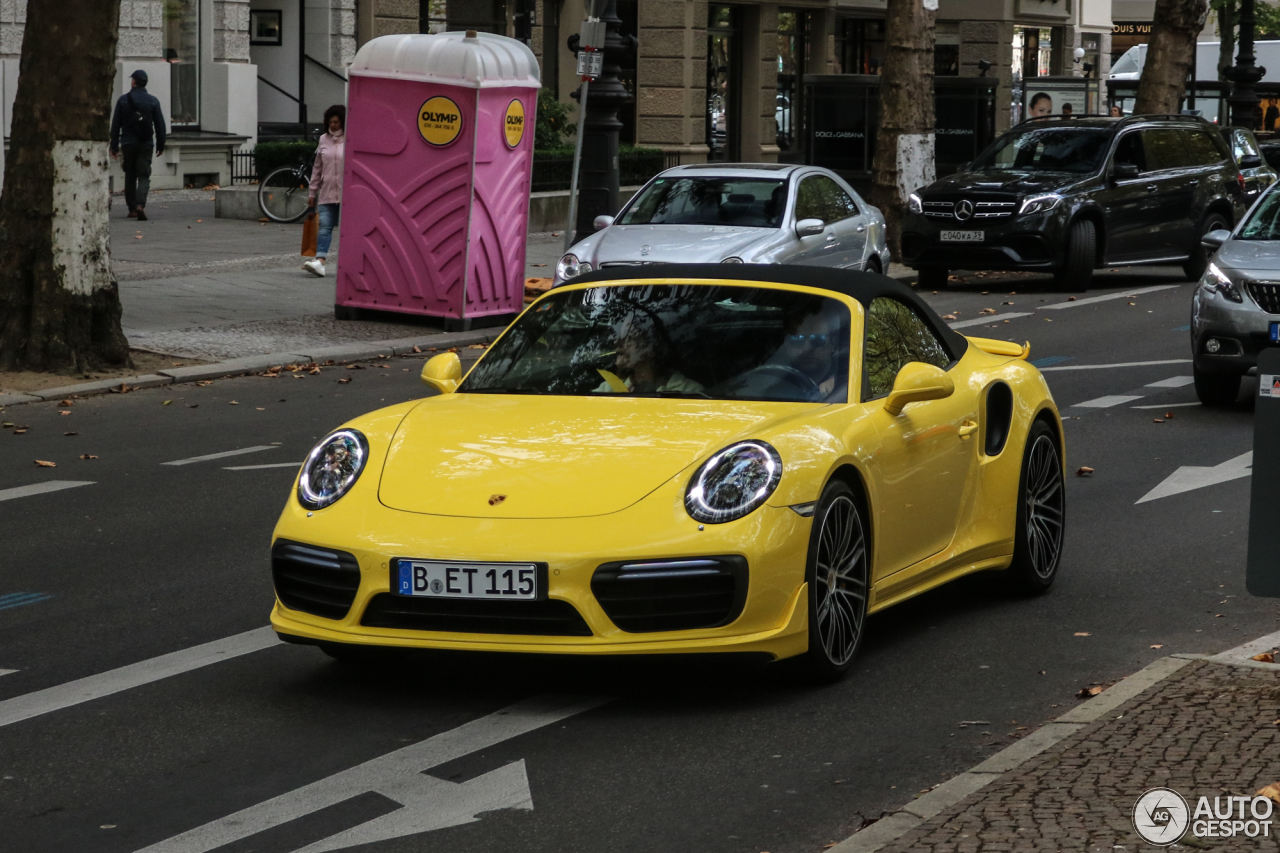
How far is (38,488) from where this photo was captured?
10.2 m

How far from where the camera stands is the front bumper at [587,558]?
5789 mm

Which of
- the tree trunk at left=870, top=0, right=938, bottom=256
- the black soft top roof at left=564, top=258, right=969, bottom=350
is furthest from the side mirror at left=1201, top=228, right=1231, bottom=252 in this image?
the tree trunk at left=870, top=0, right=938, bottom=256

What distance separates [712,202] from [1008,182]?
5.36 meters

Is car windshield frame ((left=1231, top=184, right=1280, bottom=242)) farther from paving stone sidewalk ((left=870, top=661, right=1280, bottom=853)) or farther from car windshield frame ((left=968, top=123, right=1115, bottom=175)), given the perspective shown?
car windshield frame ((left=968, top=123, right=1115, bottom=175))

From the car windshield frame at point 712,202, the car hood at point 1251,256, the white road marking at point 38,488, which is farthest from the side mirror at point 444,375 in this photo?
the car windshield frame at point 712,202

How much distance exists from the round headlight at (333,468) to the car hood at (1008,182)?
54.6 ft

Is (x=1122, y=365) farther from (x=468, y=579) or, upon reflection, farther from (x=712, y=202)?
(x=468, y=579)

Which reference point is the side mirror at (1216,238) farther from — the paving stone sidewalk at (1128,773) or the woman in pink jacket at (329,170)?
the woman in pink jacket at (329,170)

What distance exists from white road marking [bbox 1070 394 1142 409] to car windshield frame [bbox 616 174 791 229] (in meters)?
4.80

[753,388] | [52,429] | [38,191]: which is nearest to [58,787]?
[753,388]

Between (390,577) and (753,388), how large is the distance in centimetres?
151

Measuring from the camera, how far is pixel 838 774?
17.8 feet

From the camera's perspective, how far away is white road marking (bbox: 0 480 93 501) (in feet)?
32.9

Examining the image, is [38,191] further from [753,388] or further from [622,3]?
[622,3]
